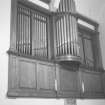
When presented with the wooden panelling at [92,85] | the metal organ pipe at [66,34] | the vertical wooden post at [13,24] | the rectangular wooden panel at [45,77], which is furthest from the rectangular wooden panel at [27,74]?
the wooden panelling at [92,85]

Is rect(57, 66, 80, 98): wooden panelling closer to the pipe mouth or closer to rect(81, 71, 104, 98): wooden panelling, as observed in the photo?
the pipe mouth

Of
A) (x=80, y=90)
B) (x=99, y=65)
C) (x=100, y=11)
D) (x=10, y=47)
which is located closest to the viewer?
(x=10, y=47)

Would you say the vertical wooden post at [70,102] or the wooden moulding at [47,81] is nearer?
the wooden moulding at [47,81]

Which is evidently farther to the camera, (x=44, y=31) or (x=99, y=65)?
(x=99, y=65)

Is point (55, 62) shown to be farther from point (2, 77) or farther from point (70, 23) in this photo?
point (2, 77)

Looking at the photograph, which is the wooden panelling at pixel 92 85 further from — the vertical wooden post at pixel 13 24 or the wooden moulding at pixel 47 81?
the vertical wooden post at pixel 13 24

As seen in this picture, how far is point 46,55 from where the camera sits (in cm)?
659

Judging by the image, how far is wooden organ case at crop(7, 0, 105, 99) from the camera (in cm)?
564

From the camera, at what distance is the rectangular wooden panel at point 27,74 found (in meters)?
5.59

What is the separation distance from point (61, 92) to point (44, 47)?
143cm

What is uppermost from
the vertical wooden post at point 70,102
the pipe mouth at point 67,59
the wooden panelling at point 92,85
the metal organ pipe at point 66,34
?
the metal organ pipe at point 66,34

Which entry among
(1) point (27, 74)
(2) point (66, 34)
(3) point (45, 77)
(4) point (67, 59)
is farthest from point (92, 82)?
(1) point (27, 74)

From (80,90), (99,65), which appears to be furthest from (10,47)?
(99,65)

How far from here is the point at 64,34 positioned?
21.8ft
